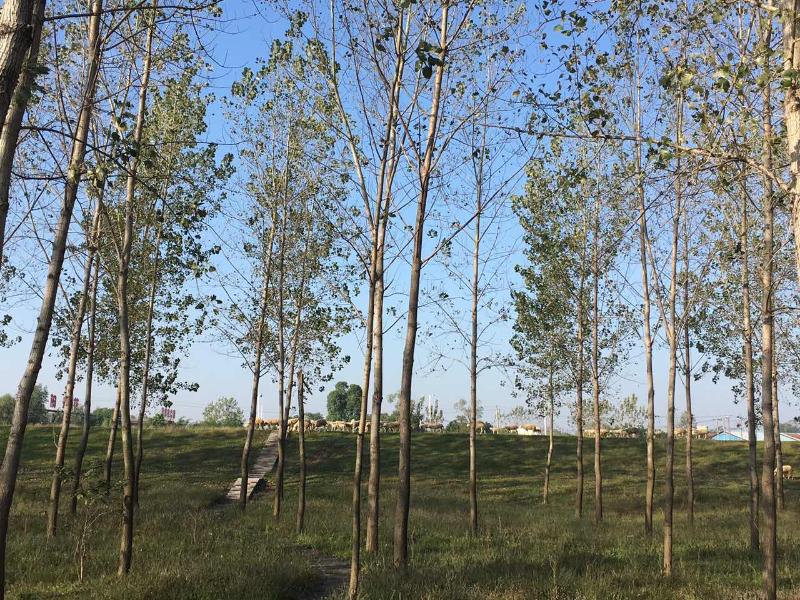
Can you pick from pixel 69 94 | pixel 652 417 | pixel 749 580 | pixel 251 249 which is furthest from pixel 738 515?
pixel 69 94

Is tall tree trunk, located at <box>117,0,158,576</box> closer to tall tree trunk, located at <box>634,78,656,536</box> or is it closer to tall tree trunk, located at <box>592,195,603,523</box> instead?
tall tree trunk, located at <box>634,78,656,536</box>

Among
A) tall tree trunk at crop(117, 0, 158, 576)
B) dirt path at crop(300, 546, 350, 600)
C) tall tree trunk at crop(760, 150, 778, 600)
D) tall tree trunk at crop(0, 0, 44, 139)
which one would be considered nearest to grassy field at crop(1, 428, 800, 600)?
dirt path at crop(300, 546, 350, 600)

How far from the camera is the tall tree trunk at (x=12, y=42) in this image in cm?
570

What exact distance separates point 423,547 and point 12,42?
41.2ft

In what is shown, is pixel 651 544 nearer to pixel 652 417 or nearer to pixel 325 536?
pixel 652 417

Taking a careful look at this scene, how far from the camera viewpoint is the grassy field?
10.0 m

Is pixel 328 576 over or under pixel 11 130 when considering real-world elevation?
under

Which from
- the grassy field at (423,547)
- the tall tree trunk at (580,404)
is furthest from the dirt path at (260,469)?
the tall tree trunk at (580,404)

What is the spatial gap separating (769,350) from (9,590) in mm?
12378

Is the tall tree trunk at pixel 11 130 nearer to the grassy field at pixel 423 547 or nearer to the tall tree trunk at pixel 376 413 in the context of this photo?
the grassy field at pixel 423 547

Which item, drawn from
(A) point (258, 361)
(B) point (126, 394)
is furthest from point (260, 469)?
(B) point (126, 394)

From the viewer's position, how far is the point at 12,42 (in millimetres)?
5754

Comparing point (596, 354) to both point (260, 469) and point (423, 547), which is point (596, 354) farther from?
point (260, 469)

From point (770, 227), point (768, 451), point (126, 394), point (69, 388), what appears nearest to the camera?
point (126, 394)
